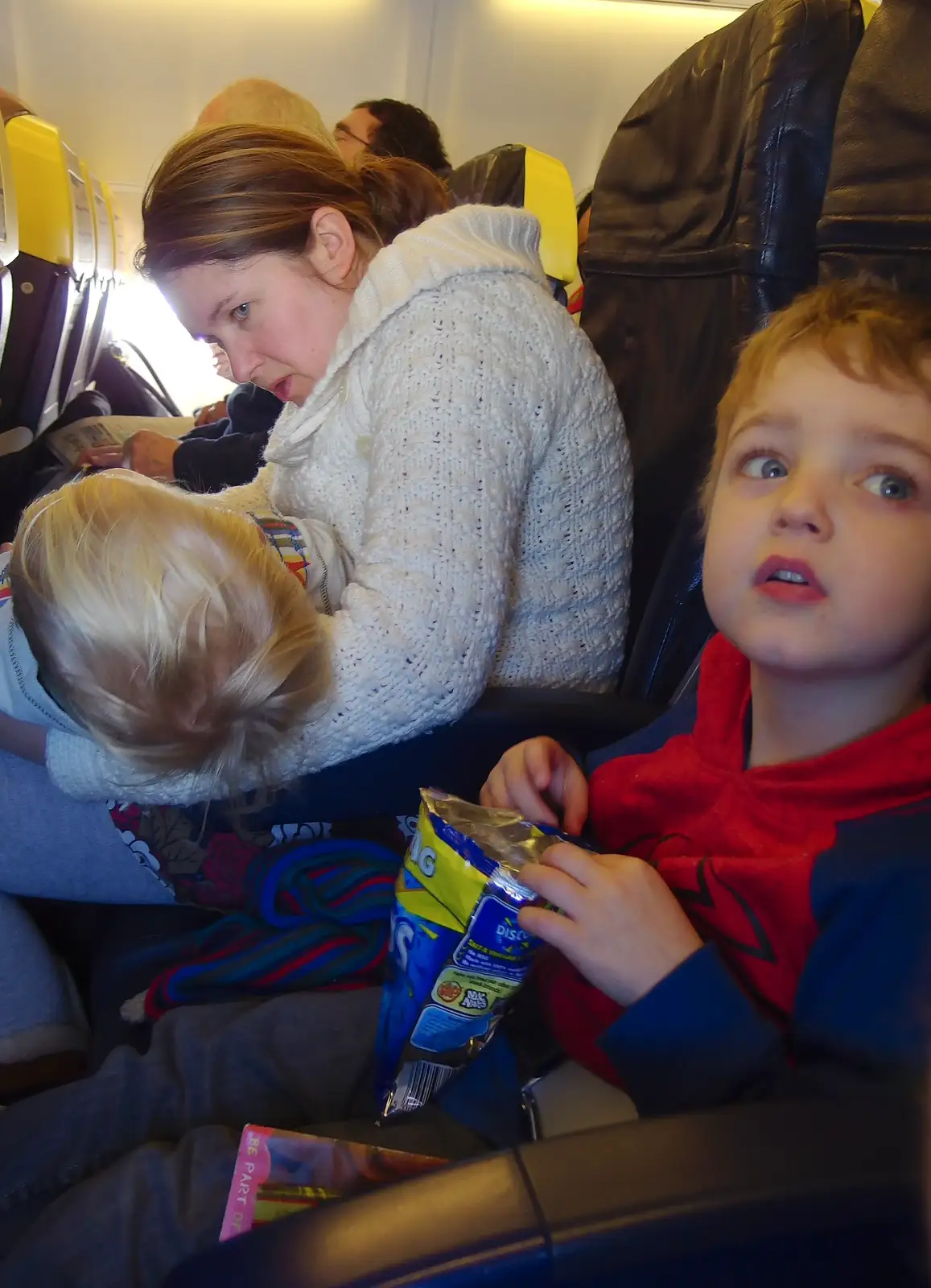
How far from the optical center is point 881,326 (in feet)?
2.09

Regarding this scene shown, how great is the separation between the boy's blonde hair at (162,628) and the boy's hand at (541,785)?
0.16 meters

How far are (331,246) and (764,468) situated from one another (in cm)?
62

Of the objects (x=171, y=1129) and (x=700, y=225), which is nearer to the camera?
(x=171, y=1129)

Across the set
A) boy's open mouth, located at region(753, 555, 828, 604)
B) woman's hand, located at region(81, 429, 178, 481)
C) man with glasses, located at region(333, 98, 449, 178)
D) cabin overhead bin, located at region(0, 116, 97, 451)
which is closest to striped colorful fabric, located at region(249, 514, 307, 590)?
boy's open mouth, located at region(753, 555, 828, 604)

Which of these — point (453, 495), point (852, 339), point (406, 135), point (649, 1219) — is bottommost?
point (649, 1219)

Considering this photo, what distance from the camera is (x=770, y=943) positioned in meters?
0.59

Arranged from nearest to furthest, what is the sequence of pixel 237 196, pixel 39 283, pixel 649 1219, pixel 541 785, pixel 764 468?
pixel 649 1219 → pixel 764 468 → pixel 541 785 → pixel 237 196 → pixel 39 283

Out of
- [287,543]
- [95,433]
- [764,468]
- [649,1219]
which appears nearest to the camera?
[649,1219]

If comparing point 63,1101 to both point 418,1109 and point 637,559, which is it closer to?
point 418,1109

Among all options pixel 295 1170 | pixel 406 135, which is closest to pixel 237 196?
pixel 295 1170

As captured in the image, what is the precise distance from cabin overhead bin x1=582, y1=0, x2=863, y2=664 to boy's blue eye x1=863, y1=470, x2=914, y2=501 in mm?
328

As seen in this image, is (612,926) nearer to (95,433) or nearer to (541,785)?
(541,785)

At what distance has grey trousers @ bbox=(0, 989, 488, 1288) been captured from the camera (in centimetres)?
56

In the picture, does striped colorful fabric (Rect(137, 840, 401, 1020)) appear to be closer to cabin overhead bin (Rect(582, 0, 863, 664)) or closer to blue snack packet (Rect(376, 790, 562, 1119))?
blue snack packet (Rect(376, 790, 562, 1119))
